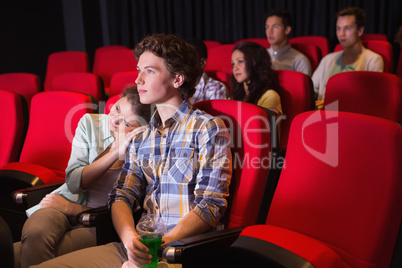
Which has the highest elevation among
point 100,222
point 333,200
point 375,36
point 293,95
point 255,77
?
point 375,36

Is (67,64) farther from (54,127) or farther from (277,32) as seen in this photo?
(54,127)

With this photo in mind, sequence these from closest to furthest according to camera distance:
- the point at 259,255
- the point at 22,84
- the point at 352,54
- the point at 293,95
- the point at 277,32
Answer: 1. the point at 259,255
2. the point at 293,95
3. the point at 22,84
4. the point at 352,54
5. the point at 277,32

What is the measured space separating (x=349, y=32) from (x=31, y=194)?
2970 millimetres

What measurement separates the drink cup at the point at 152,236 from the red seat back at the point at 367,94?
1.40 m

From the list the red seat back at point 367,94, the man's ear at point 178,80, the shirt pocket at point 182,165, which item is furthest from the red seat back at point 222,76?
the shirt pocket at point 182,165

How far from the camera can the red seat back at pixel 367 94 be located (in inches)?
92.4

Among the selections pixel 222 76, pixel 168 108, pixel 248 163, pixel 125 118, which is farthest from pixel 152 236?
pixel 222 76

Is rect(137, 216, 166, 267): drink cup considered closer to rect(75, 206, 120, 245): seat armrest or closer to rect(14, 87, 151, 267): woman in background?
rect(75, 206, 120, 245): seat armrest

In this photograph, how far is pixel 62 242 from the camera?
6.11ft

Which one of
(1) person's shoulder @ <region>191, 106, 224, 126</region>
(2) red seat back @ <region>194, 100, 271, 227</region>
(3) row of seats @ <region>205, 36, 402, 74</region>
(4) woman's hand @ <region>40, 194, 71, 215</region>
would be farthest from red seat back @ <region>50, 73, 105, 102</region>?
(2) red seat back @ <region>194, 100, 271, 227</region>

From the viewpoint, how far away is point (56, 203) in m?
1.95

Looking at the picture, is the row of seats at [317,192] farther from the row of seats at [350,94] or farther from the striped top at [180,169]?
the row of seats at [350,94]

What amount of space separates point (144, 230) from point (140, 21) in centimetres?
521

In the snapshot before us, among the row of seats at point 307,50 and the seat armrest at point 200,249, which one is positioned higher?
the row of seats at point 307,50
